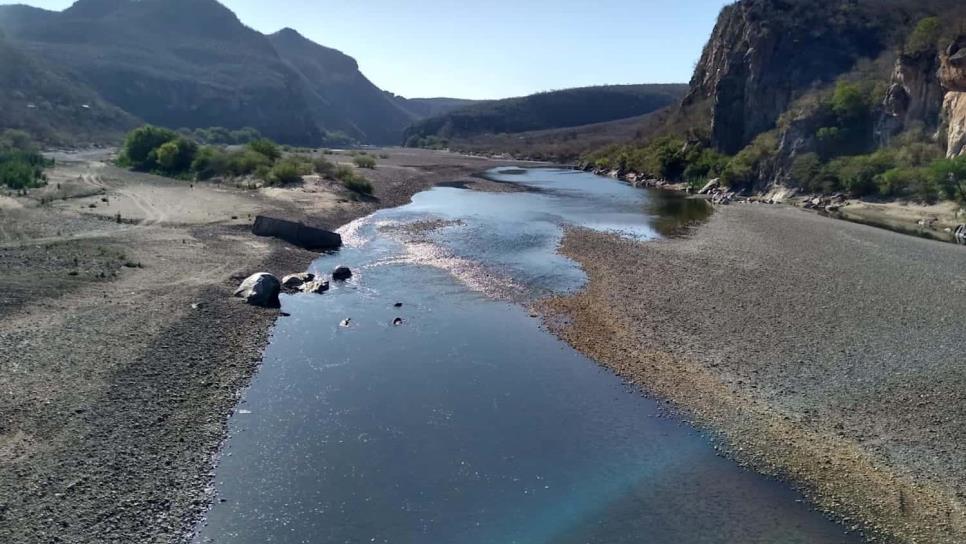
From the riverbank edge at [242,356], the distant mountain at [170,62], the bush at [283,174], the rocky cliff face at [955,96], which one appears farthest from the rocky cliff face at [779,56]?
the distant mountain at [170,62]

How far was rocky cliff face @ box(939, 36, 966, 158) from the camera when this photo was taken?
151 feet

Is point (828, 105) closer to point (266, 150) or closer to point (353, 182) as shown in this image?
point (353, 182)

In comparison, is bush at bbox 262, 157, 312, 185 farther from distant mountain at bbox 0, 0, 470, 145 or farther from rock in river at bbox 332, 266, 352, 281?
distant mountain at bbox 0, 0, 470, 145

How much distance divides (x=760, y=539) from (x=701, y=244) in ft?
88.5

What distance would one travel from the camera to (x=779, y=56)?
252ft

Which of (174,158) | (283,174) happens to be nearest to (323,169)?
(283,174)

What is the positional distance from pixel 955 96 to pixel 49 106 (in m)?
116

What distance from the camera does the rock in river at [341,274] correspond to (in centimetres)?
2883

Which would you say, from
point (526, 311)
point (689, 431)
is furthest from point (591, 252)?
point (689, 431)

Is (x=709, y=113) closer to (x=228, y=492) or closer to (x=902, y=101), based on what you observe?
(x=902, y=101)

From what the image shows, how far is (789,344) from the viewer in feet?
65.2

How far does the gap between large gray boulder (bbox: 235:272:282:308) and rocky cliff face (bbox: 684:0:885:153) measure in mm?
66944

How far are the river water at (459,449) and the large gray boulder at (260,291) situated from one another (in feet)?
2.26

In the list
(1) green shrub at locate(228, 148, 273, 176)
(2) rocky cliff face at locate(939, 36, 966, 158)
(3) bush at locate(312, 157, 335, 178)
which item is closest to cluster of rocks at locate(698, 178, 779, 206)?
(2) rocky cliff face at locate(939, 36, 966, 158)
